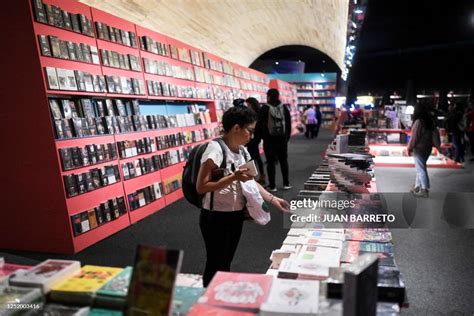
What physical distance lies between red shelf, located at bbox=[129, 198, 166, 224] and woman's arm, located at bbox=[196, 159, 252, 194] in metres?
3.14

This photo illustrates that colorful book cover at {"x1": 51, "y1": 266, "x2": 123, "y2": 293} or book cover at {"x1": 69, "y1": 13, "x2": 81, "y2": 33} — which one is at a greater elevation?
book cover at {"x1": 69, "y1": 13, "x2": 81, "y2": 33}

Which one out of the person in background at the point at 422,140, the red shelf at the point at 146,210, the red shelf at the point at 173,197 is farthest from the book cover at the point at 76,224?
the person in background at the point at 422,140

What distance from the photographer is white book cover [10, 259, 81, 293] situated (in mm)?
1235

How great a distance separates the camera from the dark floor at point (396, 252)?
287cm

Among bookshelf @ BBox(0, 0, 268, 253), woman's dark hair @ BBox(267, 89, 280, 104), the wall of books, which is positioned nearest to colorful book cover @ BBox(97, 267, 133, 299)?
bookshelf @ BBox(0, 0, 268, 253)

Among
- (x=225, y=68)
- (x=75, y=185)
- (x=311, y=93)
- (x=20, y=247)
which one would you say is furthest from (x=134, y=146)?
(x=311, y=93)

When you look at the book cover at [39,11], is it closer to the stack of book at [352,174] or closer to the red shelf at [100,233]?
the red shelf at [100,233]

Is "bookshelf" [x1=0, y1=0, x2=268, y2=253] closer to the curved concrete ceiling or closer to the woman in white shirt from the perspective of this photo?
the woman in white shirt

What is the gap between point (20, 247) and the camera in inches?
162

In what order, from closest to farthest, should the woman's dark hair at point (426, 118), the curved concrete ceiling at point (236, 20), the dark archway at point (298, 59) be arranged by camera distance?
the woman's dark hair at point (426, 118)
the curved concrete ceiling at point (236, 20)
the dark archway at point (298, 59)

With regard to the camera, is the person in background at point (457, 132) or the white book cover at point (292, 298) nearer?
the white book cover at point (292, 298)

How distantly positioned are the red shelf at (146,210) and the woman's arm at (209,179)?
314cm

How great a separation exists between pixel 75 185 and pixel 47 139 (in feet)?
1.87

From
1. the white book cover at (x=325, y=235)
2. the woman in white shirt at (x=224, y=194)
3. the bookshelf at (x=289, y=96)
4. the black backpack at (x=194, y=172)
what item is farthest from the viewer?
the bookshelf at (x=289, y=96)
